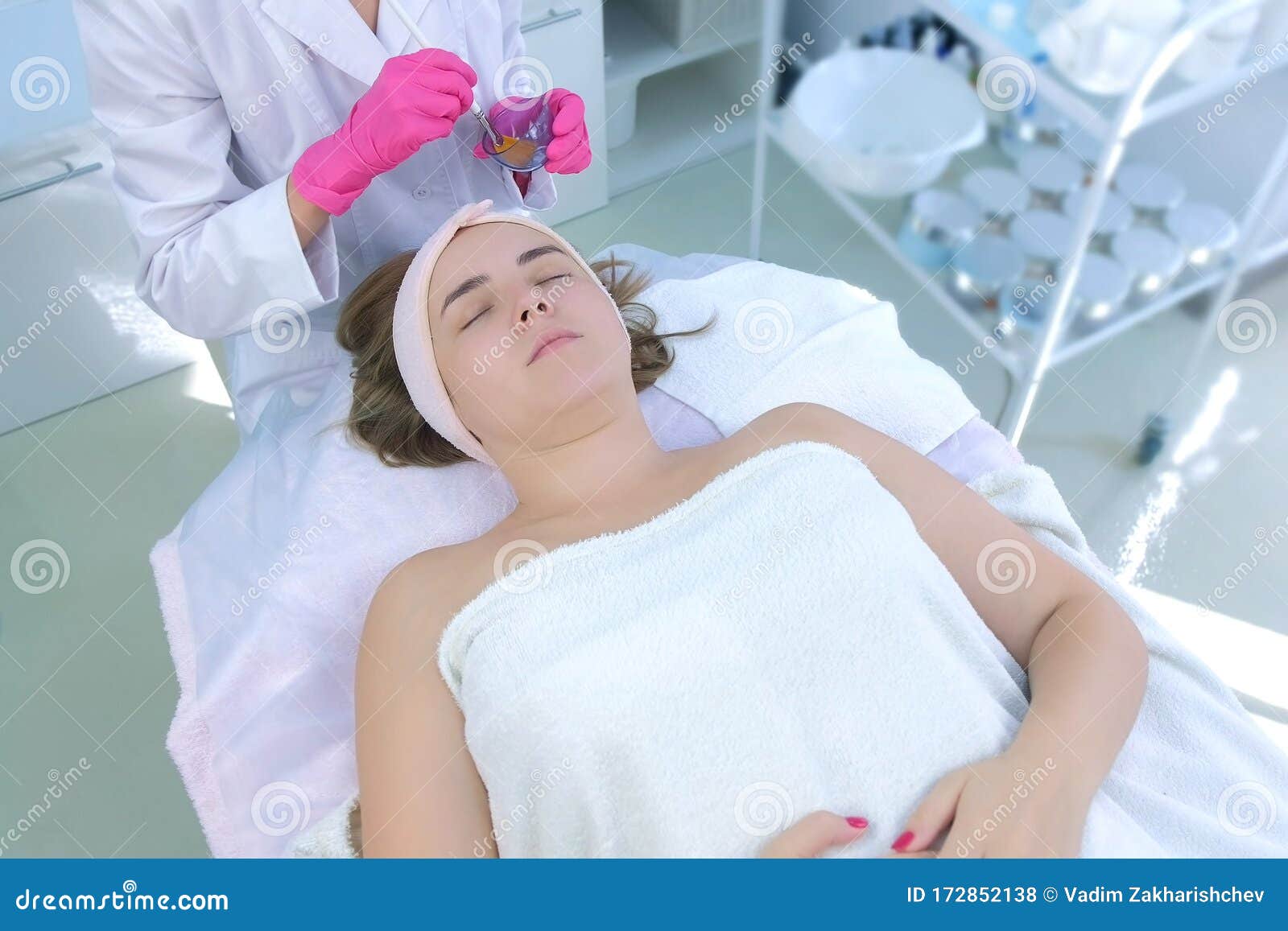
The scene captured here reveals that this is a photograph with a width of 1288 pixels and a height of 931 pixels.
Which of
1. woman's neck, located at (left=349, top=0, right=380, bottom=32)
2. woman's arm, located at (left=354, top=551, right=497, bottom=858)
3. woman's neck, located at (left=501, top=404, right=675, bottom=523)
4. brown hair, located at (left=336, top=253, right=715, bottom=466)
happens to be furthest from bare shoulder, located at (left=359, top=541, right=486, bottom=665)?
woman's neck, located at (left=349, top=0, right=380, bottom=32)

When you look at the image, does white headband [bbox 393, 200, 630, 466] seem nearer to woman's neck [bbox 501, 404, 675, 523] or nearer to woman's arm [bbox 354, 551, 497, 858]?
woman's neck [bbox 501, 404, 675, 523]

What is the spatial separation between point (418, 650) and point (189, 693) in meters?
0.38

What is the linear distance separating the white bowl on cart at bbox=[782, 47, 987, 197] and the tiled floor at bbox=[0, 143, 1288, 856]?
438 millimetres

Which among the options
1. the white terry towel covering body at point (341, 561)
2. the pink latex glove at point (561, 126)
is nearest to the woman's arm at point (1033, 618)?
the white terry towel covering body at point (341, 561)

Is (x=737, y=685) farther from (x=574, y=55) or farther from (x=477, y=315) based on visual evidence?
(x=574, y=55)

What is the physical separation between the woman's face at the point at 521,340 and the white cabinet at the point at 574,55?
1.12 m

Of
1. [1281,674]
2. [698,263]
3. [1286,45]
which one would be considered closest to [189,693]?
[698,263]

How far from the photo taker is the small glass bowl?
142 centimetres

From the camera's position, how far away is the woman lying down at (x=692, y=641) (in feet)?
3.43

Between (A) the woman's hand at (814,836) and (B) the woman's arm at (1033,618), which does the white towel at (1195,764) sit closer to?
(B) the woman's arm at (1033,618)

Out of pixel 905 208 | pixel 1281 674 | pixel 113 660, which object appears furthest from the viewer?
pixel 905 208

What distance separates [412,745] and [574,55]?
70.0 inches

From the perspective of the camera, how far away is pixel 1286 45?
170 cm
